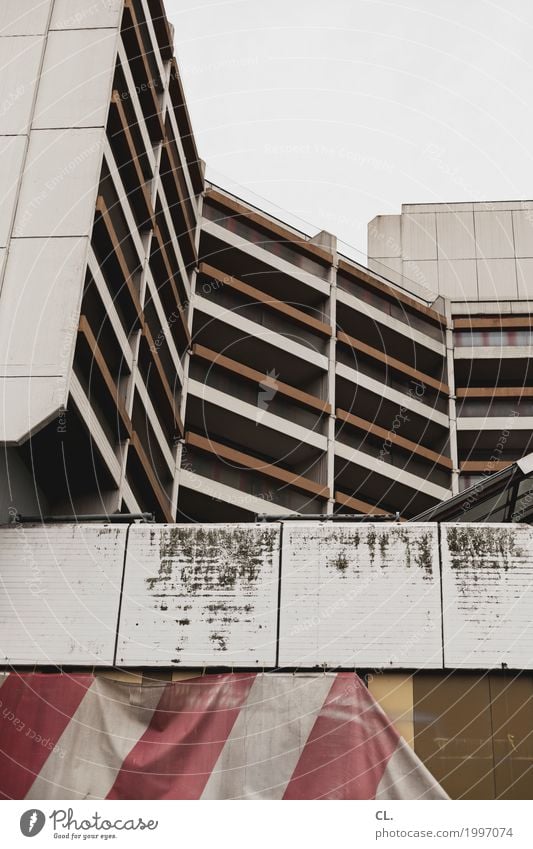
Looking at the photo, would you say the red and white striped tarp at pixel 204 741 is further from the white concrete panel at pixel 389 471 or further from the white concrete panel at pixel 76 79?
the white concrete panel at pixel 389 471

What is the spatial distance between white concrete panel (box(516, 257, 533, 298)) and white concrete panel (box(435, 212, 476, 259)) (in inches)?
95.1

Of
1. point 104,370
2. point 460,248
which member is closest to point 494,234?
point 460,248

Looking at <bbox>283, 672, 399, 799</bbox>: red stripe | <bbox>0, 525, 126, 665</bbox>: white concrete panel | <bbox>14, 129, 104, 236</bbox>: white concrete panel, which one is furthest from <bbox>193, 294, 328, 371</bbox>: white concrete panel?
<bbox>283, 672, 399, 799</bbox>: red stripe

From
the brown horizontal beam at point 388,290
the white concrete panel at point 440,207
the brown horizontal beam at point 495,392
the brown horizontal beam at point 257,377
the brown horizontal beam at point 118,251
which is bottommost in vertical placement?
the brown horizontal beam at point 118,251

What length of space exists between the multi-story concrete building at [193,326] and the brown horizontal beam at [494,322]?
0.09 meters

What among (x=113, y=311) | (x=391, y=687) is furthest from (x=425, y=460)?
(x=391, y=687)

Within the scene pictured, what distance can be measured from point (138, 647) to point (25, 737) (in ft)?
7.90

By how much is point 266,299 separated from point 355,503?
922cm

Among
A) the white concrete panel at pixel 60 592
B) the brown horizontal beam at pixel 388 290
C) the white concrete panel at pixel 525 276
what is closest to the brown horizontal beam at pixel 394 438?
the brown horizontal beam at pixel 388 290

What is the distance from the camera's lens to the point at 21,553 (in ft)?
56.4

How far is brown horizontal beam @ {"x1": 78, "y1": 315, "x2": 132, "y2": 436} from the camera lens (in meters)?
21.0

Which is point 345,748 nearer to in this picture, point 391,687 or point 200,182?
point 391,687
